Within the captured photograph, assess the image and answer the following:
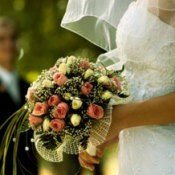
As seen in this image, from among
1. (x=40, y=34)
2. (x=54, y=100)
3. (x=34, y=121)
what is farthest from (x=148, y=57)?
(x=40, y=34)

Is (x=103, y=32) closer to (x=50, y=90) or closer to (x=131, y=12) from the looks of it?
(x=131, y=12)

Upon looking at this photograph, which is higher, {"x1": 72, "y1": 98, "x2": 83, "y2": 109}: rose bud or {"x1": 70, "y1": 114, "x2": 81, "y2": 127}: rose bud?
{"x1": 72, "y1": 98, "x2": 83, "y2": 109}: rose bud

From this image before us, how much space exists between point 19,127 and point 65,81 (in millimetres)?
546

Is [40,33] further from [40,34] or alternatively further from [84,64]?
[84,64]

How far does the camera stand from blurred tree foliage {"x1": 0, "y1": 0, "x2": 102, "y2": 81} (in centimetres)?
1231

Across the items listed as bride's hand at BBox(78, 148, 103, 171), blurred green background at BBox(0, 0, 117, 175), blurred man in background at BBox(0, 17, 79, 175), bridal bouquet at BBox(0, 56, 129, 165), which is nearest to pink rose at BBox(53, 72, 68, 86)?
bridal bouquet at BBox(0, 56, 129, 165)

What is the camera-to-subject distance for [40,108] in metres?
3.80

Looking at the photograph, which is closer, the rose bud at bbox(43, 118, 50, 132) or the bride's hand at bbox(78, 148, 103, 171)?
the rose bud at bbox(43, 118, 50, 132)

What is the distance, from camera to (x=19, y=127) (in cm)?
422

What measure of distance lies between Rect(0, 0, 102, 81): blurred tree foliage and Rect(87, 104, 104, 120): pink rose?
831cm

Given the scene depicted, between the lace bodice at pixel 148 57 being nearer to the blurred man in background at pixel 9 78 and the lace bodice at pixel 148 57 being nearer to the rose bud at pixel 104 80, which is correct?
the rose bud at pixel 104 80

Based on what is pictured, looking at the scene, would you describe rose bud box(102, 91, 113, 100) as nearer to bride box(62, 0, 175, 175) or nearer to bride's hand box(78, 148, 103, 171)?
bride box(62, 0, 175, 175)

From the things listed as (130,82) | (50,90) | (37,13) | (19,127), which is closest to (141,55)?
(130,82)

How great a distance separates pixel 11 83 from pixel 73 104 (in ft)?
10.3
